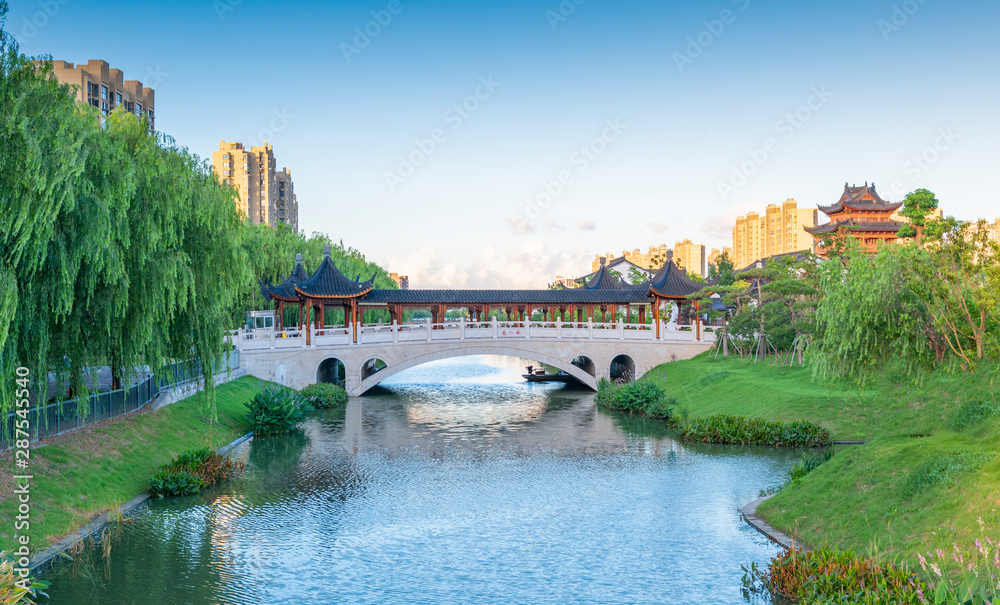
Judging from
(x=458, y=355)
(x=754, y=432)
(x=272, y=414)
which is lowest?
(x=754, y=432)

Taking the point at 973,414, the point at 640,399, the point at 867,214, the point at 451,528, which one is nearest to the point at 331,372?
the point at 640,399

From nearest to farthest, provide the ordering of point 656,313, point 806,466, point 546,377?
point 806,466 → point 656,313 → point 546,377

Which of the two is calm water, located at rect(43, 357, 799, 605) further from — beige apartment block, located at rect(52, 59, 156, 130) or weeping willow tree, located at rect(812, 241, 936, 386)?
beige apartment block, located at rect(52, 59, 156, 130)

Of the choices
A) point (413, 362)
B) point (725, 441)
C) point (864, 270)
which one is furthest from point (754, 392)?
point (413, 362)

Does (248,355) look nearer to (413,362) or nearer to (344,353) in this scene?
(344,353)

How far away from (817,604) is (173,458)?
1545 cm

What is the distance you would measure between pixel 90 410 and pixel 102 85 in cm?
6087

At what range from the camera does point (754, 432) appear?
74.5 ft

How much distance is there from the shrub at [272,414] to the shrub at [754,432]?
538 inches

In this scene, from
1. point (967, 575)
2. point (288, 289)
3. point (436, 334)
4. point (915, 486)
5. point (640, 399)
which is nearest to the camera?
point (967, 575)

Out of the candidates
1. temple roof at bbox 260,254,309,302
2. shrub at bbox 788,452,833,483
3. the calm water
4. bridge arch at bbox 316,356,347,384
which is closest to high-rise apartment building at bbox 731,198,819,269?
bridge arch at bbox 316,356,347,384

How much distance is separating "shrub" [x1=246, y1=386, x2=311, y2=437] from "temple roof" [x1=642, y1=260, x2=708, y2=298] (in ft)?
68.4

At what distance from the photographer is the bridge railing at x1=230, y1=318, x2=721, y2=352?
109ft

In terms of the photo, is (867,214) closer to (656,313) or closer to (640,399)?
(656,313)
